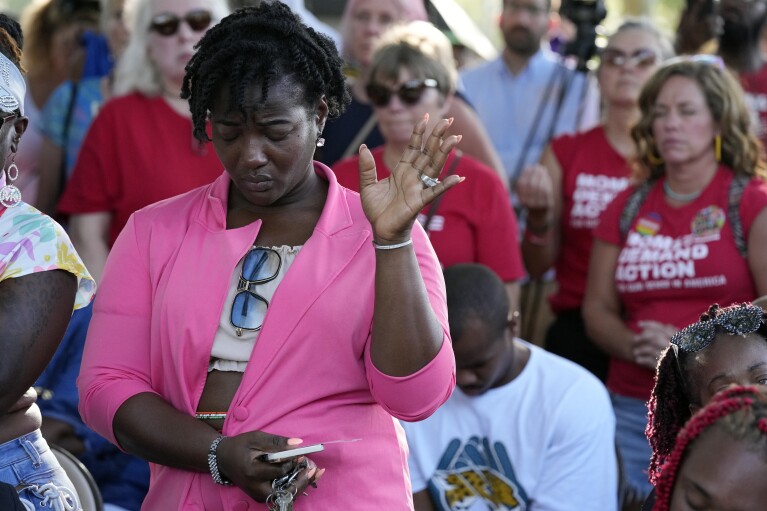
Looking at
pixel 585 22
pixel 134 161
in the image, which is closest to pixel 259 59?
pixel 134 161

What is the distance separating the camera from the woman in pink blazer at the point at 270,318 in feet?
8.02

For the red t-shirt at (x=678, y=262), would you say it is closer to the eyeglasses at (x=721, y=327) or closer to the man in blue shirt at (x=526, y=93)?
the man in blue shirt at (x=526, y=93)

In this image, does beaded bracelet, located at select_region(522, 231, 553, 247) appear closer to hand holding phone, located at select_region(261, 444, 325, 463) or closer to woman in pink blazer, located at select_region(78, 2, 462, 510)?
woman in pink blazer, located at select_region(78, 2, 462, 510)

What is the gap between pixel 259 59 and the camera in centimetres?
260

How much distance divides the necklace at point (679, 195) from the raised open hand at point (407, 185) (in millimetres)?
2417

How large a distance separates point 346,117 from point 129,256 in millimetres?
2484

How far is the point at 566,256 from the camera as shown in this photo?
538 centimetres

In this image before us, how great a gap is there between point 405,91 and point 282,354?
7.23ft

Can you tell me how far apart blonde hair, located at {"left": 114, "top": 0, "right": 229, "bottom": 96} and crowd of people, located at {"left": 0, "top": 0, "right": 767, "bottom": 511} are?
0.04ft

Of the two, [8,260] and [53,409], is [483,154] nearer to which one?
[53,409]

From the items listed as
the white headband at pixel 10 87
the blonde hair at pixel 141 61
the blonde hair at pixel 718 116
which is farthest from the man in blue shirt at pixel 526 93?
the white headband at pixel 10 87

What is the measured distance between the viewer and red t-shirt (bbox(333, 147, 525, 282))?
4477 mm

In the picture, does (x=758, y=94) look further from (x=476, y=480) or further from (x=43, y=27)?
(x=43, y=27)

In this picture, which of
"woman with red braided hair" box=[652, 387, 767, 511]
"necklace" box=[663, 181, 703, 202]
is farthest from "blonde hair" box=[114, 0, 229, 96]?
"woman with red braided hair" box=[652, 387, 767, 511]
